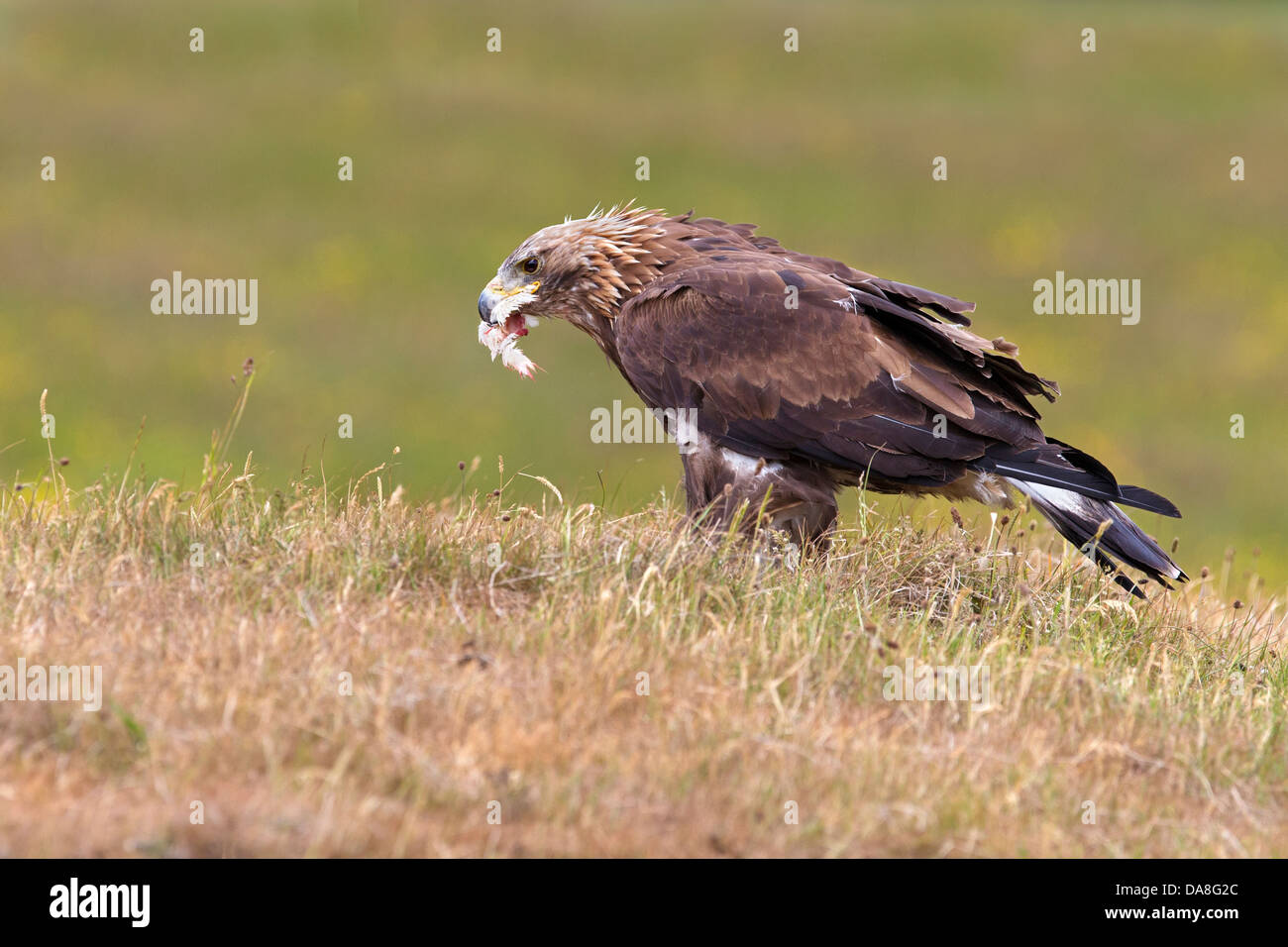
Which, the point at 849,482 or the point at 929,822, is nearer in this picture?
the point at 929,822

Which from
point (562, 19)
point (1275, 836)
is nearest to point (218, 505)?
point (1275, 836)

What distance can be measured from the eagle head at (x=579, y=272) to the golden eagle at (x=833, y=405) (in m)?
0.31

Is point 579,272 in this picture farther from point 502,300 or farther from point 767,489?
point 767,489

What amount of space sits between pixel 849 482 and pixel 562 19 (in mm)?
29159

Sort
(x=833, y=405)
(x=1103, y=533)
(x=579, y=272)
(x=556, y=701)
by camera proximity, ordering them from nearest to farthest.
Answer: (x=556, y=701), (x=1103, y=533), (x=833, y=405), (x=579, y=272)

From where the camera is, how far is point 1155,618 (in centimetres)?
702

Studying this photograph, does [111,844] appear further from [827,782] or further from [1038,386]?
[1038,386]

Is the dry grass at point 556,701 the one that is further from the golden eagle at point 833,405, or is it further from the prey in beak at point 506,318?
the prey in beak at point 506,318

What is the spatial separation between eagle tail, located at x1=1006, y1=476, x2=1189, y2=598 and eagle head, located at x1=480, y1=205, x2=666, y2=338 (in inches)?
87.7

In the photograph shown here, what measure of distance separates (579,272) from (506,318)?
54cm

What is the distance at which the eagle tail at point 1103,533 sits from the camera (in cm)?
685

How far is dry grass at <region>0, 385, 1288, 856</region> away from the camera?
440 centimetres

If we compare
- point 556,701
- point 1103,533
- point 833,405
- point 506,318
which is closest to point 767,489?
point 833,405

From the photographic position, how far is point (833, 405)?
23.5 feet
